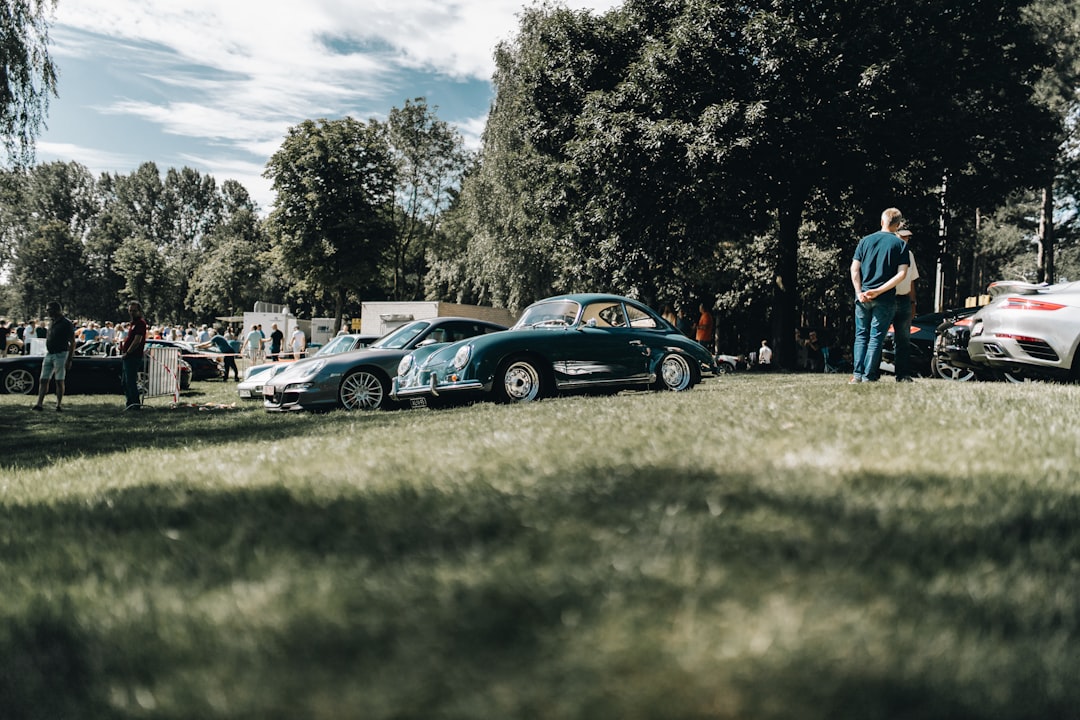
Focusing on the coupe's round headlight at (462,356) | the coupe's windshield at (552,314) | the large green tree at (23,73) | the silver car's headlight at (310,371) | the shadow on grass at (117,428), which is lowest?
the shadow on grass at (117,428)

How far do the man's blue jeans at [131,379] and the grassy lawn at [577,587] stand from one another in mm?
11918

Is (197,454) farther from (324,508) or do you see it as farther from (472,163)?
(472,163)

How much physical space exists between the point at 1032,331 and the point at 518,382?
6782mm

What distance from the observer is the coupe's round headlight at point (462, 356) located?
1081cm

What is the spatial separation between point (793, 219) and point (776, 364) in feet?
14.1

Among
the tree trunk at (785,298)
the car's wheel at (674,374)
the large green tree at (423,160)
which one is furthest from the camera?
the large green tree at (423,160)

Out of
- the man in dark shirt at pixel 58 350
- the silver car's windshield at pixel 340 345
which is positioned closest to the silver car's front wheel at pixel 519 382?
the silver car's windshield at pixel 340 345

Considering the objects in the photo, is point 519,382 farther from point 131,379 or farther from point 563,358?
point 131,379

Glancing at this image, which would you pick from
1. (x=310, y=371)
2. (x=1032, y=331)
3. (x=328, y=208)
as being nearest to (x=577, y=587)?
(x=1032, y=331)

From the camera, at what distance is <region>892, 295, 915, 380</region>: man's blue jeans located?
33.1 feet

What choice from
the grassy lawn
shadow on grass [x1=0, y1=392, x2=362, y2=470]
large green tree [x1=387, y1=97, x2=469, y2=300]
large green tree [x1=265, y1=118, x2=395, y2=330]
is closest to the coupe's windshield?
shadow on grass [x1=0, y1=392, x2=362, y2=470]

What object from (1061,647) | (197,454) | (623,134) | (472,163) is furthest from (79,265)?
(1061,647)

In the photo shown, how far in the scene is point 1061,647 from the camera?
2.26m

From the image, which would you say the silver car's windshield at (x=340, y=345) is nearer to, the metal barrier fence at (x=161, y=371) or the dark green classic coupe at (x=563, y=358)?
the metal barrier fence at (x=161, y=371)
